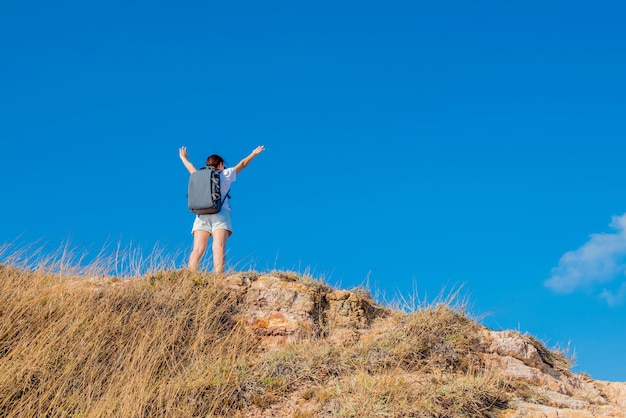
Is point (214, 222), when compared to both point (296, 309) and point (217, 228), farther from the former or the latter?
point (296, 309)

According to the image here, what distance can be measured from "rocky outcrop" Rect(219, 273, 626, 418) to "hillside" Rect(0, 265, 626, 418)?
0.07ft

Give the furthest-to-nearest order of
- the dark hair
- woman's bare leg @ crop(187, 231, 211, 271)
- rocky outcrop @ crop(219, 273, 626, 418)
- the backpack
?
1. the dark hair
2. woman's bare leg @ crop(187, 231, 211, 271)
3. the backpack
4. rocky outcrop @ crop(219, 273, 626, 418)

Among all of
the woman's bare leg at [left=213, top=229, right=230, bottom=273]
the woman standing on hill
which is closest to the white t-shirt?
the woman standing on hill

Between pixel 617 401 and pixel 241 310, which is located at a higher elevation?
pixel 241 310

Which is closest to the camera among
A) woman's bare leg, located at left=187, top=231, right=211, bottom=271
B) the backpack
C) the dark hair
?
the backpack

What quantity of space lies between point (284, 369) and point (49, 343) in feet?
9.70

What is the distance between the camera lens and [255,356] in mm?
8273

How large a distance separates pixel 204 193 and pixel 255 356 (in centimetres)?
306

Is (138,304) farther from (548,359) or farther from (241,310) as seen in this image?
(548,359)

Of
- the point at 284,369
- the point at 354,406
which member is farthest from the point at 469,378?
the point at 284,369

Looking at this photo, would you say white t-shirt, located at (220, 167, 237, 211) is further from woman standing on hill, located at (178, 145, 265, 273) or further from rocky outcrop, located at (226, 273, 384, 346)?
rocky outcrop, located at (226, 273, 384, 346)

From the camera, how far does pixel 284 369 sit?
7.38m

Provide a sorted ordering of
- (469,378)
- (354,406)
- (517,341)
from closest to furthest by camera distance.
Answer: (354,406), (469,378), (517,341)

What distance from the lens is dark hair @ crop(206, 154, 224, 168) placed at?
10.5 meters
